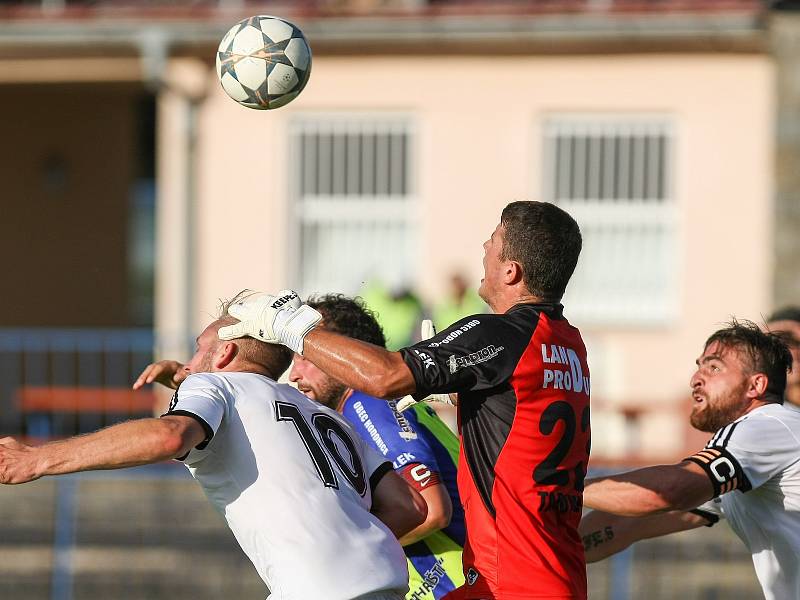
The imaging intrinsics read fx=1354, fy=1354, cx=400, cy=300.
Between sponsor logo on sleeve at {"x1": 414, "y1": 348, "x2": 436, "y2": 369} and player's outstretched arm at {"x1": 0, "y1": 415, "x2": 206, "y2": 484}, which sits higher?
sponsor logo on sleeve at {"x1": 414, "y1": 348, "x2": 436, "y2": 369}

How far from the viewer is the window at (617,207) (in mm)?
13953

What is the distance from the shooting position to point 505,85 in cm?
1402

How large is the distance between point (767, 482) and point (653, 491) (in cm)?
56

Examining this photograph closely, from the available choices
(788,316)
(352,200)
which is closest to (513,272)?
(788,316)

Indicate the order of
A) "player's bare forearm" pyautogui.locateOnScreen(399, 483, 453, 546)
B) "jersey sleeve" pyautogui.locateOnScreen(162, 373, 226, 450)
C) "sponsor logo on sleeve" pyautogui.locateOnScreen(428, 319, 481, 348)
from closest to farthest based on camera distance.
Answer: "jersey sleeve" pyautogui.locateOnScreen(162, 373, 226, 450)
"sponsor logo on sleeve" pyautogui.locateOnScreen(428, 319, 481, 348)
"player's bare forearm" pyautogui.locateOnScreen(399, 483, 453, 546)

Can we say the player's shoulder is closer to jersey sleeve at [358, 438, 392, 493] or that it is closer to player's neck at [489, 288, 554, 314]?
player's neck at [489, 288, 554, 314]

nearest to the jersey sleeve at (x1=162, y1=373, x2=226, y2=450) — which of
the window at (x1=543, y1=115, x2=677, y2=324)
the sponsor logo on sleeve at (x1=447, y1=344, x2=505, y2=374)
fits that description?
the sponsor logo on sleeve at (x1=447, y1=344, x2=505, y2=374)

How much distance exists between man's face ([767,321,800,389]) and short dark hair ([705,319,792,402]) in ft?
3.01

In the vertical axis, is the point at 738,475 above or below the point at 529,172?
below

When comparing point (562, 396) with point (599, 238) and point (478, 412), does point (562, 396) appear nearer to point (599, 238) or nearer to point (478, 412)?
point (478, 412)

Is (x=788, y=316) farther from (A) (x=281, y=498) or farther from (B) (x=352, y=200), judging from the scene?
(B) (x=352, y=200)

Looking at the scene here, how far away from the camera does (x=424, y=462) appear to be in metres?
5.11

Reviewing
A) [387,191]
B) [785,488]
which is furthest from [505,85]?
[785,488]

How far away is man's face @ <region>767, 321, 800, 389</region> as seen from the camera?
604 centimetres
